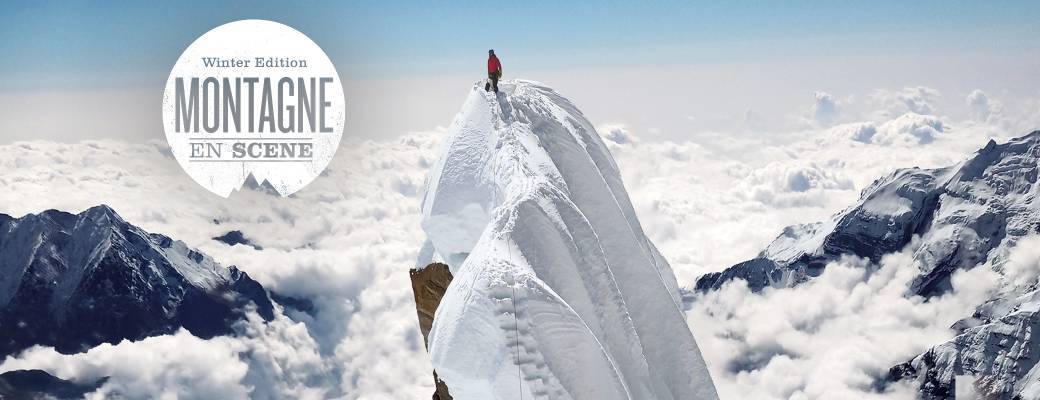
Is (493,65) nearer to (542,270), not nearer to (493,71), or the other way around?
(493,71)

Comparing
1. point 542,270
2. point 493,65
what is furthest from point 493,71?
point 542,270

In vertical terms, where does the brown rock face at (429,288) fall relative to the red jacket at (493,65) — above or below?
below

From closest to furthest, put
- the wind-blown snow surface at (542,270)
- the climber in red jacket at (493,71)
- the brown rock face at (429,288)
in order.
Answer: the wind-blown snow surface at (542,270) < the brown rock face at (429,288) < the climber in red jacket at (493,71)

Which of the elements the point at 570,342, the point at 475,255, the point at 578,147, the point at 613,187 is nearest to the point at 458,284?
the point at 475,255

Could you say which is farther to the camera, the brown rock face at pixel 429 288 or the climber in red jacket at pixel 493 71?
the climber in red jacket at pixel 493 71

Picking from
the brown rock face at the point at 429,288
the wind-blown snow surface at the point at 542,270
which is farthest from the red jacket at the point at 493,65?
the brown rock face at the point at 429,288

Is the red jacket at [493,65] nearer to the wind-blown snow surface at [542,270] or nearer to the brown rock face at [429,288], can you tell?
the wind-blown snow surface at [542,270]
